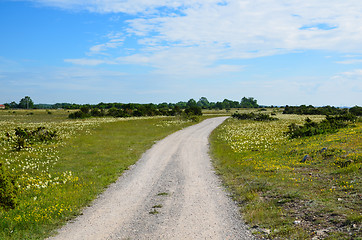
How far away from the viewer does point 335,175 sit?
13422mm

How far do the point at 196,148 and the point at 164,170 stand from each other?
9729 millimetres

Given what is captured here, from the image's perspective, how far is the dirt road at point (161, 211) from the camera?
27.5 feet

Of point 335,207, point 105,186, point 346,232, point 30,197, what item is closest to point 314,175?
point 335,207

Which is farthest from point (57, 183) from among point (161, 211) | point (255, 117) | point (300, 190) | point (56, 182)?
point (255, 117)

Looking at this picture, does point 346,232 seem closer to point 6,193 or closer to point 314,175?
point 314,175

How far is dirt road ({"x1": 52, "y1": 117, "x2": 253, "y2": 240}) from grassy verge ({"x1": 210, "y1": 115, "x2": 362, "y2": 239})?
38.2 inches

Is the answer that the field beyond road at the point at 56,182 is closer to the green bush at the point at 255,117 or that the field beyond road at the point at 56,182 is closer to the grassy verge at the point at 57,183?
the grassy verge at the point at 57,183

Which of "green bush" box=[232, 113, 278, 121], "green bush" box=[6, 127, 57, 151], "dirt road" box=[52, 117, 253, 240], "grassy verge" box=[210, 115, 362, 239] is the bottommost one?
"dirt road" box=[52, 117, 253, 240]

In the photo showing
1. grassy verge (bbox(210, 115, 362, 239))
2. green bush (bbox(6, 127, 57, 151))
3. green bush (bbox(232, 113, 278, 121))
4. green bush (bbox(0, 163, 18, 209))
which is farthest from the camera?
green bush (bbox(232, 113, 278, 121))

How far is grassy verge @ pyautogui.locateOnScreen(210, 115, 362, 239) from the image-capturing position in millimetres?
8227

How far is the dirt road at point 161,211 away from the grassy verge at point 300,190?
97 cm

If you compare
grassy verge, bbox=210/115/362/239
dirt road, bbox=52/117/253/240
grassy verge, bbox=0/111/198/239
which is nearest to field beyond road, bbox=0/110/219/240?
grassy verge, bbox=0/111/198/239

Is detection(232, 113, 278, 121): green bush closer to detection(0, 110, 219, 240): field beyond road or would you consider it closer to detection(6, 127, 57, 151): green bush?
detection(0, 110, 219, 240): field beyond road

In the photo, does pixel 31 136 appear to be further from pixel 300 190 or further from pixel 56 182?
pixel 300 190
